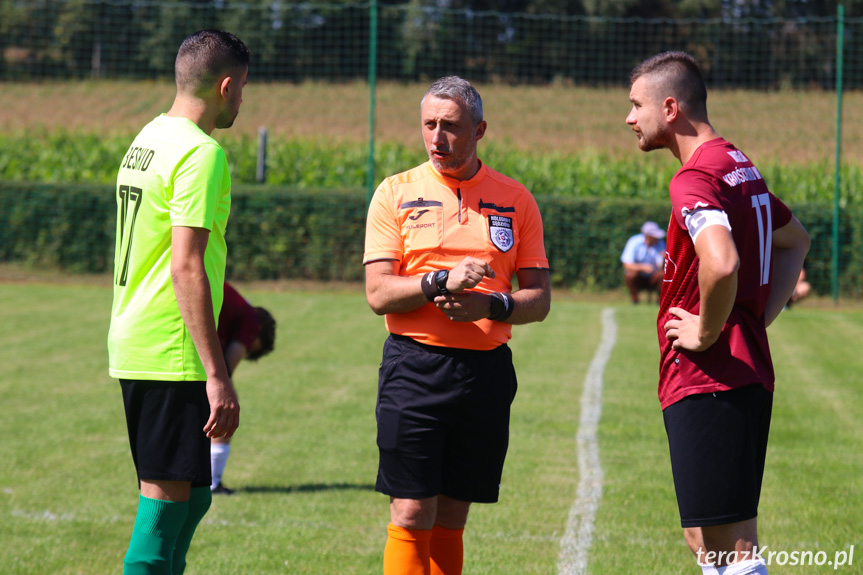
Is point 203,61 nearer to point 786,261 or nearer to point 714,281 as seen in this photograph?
point 714,281

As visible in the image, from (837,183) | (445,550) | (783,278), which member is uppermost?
Result: (837,183)

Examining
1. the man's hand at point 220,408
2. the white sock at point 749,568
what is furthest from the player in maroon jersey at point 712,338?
the man's hand at point 220,408

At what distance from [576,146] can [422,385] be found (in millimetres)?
22062

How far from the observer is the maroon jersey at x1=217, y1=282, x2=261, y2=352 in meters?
5.53

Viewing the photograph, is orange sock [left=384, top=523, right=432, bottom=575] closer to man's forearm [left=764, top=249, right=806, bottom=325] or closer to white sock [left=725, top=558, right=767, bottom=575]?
white sock [left=725, top=558, right=767, bottom=575]

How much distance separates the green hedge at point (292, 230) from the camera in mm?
16438

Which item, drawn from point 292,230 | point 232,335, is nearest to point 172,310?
point 232,335

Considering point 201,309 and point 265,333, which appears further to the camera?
point 265,333

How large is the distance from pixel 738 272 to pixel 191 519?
1993mm

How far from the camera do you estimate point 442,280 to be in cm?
313

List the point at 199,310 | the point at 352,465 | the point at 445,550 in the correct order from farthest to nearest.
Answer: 1. the point at 352,465
2. the point at 445,550
3. the point at 199,310

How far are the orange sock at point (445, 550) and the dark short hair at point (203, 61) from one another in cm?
186

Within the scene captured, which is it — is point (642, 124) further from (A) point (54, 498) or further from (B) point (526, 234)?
(A) point (54, 498)

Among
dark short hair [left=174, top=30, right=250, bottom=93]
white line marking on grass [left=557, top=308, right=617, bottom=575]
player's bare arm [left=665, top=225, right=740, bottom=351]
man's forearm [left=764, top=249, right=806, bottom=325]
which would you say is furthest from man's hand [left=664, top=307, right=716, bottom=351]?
white line marking on grass [left=557, top=308, right=617, bottom=575]
